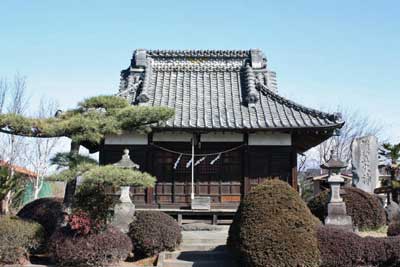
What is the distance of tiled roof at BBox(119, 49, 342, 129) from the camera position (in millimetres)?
15188

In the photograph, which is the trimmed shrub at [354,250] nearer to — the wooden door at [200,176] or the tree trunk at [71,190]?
the tree trunk at [71,190]

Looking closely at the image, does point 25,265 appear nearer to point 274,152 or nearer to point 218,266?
point 218,266

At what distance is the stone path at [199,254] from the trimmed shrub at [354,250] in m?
2.12

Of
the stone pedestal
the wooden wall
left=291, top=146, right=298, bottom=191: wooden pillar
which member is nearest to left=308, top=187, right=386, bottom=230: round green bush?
left=291, top=146, right=298, bottom=191: wooden pillar

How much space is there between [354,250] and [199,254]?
367 cm

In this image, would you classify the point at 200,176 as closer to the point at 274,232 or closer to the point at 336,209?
the point at 336,209

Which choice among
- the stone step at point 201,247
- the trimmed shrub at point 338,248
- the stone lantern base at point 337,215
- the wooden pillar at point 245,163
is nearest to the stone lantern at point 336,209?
the stone lantern base at point 337,215

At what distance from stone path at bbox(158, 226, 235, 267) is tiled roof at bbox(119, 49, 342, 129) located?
4335 millimetres

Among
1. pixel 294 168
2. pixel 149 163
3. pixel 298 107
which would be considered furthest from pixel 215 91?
pixel 294 168

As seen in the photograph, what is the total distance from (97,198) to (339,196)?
24.5 feet

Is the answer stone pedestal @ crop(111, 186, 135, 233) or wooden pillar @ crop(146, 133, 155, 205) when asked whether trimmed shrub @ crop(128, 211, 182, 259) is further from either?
wooden pillar @ crop(146, 133, 155, 205)

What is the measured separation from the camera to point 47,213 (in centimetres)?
1190

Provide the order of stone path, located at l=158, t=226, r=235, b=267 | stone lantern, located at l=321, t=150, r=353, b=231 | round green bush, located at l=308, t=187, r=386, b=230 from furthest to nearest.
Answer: round green bush, located at l=308, t=187, r=386, b=230 → stone lantern, located at l=321, t=150, r=353, b=231 → stone path, located at l=158, t=226, r=235, b=267

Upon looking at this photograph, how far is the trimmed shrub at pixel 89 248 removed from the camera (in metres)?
9.48
